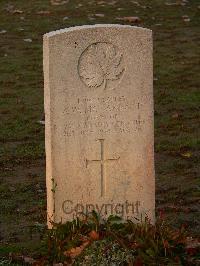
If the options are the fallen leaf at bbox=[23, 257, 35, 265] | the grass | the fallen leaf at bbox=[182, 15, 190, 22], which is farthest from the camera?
the fallen leaf at bbox=[182, 15, 190, 22]

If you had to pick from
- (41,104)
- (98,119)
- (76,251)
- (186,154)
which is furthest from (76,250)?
(41,104)

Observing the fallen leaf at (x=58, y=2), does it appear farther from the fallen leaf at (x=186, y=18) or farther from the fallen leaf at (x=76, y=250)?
the fallen leaf at (x=76, y=250)

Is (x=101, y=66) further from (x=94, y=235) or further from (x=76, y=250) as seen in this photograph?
(x=76, y=250)

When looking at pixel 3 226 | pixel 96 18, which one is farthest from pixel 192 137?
pixel 96 18

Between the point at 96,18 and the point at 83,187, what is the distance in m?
13.9

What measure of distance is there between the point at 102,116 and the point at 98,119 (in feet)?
0.14

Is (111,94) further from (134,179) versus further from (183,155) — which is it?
(183,155)

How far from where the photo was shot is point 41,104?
41.7 ft

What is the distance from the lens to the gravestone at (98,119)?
256 inches

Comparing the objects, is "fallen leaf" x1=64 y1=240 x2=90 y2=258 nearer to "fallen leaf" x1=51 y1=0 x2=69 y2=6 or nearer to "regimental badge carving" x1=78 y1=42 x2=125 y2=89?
"regimental badge carving" x1=78 y1=42 x2=125 y2=89

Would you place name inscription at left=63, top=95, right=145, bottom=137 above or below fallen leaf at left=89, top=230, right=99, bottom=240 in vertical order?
above

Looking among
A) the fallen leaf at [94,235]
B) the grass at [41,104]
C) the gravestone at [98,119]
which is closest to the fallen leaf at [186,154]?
the grass at [41,104]

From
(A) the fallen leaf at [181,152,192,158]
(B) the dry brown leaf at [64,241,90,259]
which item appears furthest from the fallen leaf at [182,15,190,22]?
(B) the dry brown leaf at [64,241,90,259]

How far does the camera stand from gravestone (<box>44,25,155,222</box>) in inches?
256
